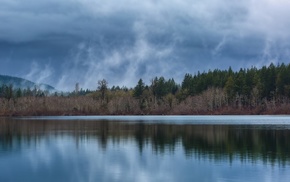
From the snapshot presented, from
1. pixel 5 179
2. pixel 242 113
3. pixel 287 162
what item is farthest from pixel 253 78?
pixel 5 179

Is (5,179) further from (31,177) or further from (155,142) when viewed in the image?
(155,142)

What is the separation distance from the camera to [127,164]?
43.0 m

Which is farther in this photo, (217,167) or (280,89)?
(280,89)

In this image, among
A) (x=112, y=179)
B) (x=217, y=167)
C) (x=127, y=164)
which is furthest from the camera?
(x=127, y=164)

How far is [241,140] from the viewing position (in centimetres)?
6378

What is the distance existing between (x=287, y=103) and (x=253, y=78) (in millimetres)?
20530

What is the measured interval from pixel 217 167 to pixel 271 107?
151m

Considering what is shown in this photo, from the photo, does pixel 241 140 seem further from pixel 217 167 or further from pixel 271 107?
pixel 271 107

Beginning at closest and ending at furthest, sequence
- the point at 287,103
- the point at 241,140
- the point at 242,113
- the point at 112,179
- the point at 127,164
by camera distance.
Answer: the point at 112,179 < the point at 127,164 < the point at 241,140 < the point at 287,103 < the point at 242,113

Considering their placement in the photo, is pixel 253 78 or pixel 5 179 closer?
pixel 5 179

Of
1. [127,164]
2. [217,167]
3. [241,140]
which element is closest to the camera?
[217,167]

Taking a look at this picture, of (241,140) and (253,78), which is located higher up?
(253,78)

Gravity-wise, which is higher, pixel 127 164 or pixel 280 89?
pixel 280 89

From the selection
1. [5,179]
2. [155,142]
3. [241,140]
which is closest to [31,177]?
[5,179]
